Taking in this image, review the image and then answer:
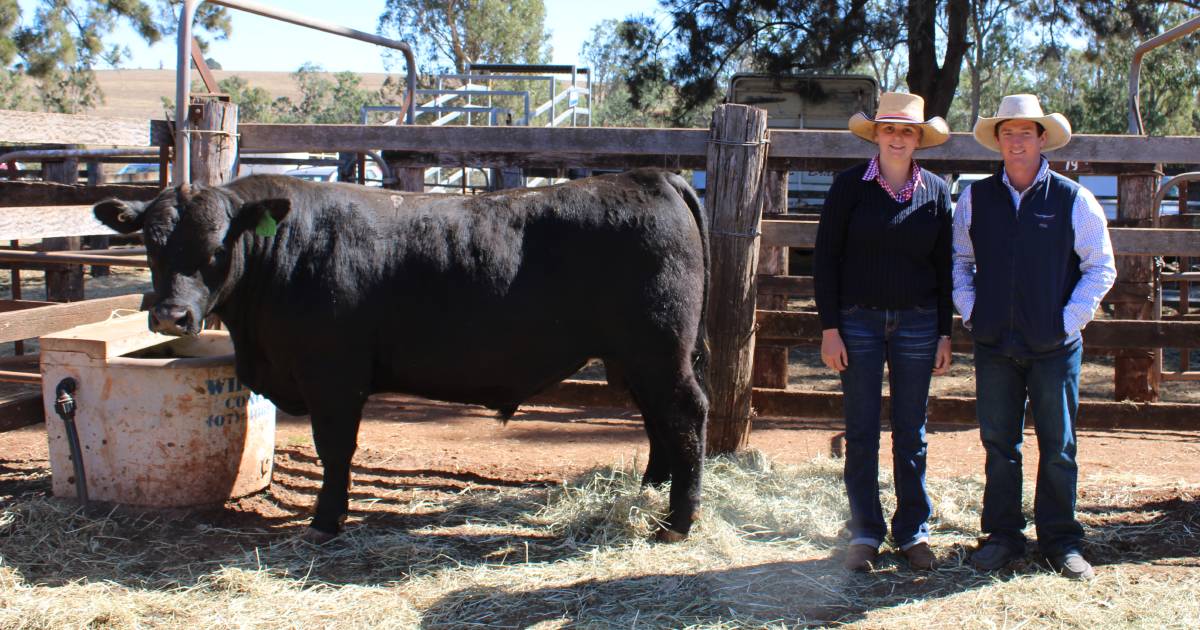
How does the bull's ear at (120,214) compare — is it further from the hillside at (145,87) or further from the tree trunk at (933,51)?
the hillside at (145,87)

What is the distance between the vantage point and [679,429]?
4680 millimetres

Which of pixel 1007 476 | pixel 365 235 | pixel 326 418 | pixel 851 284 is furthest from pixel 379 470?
pixel 1007 476

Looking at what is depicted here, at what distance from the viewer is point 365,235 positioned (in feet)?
15.5

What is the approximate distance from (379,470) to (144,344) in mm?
1445

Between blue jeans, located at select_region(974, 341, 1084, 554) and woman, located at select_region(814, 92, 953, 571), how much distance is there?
25cm

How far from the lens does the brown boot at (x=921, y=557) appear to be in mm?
4270

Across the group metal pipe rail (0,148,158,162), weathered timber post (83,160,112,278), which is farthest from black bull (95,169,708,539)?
weathered timber post (83,160,112,278)

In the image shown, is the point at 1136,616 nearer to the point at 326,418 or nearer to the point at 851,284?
the point at 851,284

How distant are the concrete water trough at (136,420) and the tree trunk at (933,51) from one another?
32.7 ft

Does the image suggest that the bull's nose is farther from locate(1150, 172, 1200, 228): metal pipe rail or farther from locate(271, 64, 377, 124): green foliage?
locate(271, 64, 377, 124): green foliage

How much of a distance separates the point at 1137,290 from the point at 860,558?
4497 millimetres

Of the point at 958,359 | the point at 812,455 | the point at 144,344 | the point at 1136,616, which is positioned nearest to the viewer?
the point at 1136,616

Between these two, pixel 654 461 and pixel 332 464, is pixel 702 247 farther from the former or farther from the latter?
pixel 332 464

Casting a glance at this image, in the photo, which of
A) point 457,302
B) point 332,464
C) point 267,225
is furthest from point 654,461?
point 267,225
